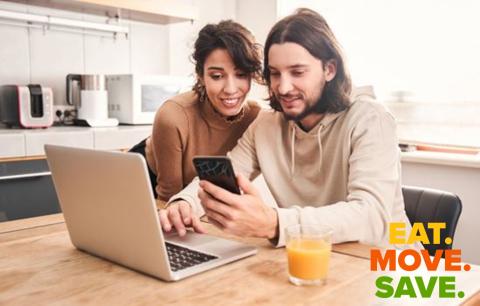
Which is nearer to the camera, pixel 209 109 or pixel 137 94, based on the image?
pixel 209 109

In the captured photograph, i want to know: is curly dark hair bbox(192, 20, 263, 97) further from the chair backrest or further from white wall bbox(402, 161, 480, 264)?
white wall bbox(402, 161, 480, 264)

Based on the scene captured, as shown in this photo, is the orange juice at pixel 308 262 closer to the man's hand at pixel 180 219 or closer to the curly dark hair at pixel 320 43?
the man's hand at pixel 180 219

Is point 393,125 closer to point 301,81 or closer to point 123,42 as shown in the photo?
point 301,81

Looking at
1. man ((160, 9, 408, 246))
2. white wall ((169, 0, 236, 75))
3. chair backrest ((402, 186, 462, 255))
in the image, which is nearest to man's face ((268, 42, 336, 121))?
man ((160, 9, 408, 246))

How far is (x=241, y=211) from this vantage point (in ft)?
3.26

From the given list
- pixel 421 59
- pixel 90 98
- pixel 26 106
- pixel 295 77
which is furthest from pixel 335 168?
pixel 90 98

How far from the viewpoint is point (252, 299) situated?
0.77 metres

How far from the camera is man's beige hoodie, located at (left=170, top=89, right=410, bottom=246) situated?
1109 millimetres

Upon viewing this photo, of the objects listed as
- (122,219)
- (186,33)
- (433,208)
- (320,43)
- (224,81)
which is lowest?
(433,208)

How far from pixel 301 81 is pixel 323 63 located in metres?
0.11

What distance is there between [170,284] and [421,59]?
2505mm

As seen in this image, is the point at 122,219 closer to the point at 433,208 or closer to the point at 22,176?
the point at 433,208

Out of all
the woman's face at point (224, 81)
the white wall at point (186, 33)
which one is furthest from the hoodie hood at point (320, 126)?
the white wall at point (186, 33)

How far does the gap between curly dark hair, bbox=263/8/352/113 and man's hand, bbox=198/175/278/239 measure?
0.54 metres
